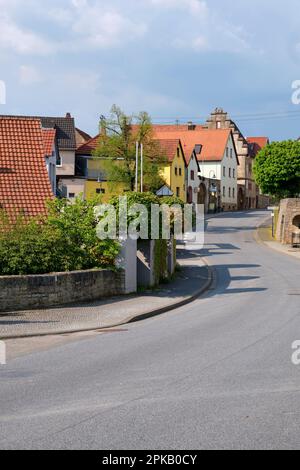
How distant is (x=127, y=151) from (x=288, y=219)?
14.0 metres

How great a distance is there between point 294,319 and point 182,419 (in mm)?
9119

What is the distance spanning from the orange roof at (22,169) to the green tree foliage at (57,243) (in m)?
1.25

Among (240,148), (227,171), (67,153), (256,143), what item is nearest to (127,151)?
(67,153)

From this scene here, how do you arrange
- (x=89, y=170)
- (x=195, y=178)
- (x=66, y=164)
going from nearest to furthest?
(x=66, y=164) < (x=89, y=170) < (x=195, y=178)

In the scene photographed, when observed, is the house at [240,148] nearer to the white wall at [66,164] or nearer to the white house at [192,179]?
the white house at [192,179]

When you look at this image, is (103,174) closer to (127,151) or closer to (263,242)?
(127,151)

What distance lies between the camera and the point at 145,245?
2155 centimetres

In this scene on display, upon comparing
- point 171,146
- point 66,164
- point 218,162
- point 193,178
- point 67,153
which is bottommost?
point 193,178

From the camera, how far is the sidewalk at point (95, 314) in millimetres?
13852

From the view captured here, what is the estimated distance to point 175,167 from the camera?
7194 cm

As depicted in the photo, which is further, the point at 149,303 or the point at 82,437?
the point at 149,303

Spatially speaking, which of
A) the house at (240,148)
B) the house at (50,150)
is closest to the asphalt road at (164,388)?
the house at (50,150)
